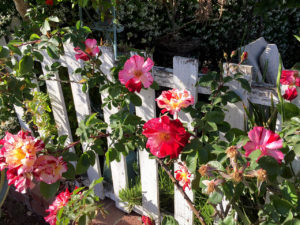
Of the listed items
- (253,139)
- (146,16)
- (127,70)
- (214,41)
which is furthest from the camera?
(214,41)

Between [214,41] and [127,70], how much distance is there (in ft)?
9.79

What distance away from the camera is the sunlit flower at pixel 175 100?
1226 millimetres

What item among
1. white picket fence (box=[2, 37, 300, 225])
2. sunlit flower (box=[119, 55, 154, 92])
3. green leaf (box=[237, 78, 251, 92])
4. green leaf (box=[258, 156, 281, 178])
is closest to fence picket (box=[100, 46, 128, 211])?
white picket fence (box=[2, 37, 300, 225])

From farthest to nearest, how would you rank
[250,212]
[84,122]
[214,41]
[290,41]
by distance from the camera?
[290,41] → [214,41] → [250,212] → [84,122]

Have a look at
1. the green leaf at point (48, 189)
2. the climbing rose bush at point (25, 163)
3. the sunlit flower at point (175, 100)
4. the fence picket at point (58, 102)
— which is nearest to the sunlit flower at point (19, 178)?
the climbing rose bush at point (25, 163)

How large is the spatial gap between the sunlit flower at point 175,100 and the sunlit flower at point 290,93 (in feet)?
1.21

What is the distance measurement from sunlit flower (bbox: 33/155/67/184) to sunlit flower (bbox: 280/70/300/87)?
3.10 ft

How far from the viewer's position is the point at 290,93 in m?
1.21

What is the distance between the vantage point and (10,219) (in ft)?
8.19

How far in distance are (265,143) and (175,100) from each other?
0.38 meters

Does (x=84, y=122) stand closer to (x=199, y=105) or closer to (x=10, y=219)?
(x=199, y=105)

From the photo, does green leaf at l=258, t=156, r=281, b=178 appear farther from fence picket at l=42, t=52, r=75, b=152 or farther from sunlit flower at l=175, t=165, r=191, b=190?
fence picket at l=42, t=52, r=75, b=152

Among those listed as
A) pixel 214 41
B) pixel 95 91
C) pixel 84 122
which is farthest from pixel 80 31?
pixel 214 41

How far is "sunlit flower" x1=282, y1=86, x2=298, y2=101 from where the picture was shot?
1.21m
